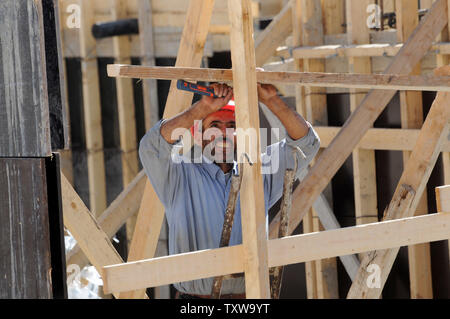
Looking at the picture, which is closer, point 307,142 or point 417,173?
point 307,142

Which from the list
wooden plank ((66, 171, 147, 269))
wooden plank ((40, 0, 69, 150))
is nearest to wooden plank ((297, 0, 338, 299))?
wooden plank ((66, 171, 147, 269))

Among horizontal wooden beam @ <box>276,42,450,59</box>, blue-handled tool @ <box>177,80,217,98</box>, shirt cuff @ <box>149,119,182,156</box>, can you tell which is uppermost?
horizontal wooden beam @ <box>276,42,450,59</box>

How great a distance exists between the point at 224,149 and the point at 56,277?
1.55 meters

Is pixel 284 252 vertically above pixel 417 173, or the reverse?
pixel 417 173

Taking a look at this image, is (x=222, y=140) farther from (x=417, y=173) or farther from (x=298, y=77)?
(x=417, y=173)

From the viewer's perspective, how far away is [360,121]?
5699 mm

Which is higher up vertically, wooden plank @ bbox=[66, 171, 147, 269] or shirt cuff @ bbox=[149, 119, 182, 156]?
shirt cuff @ bbox=[149, 119, 182, 156]

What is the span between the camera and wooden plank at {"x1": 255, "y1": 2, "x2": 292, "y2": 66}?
6.96m

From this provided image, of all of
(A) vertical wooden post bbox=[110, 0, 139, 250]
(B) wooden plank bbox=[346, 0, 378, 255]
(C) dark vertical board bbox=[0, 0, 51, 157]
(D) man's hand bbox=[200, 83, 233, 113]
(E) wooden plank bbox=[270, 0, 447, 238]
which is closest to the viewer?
(C) dark vertical board bbox=[0, 0, 51, 157]

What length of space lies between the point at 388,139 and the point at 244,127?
11.0ft

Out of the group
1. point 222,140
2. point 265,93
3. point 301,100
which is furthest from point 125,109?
point 265,93

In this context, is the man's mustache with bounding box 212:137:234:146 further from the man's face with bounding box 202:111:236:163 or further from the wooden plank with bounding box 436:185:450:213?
the wooden plank with bounding box 436:185:450:213
